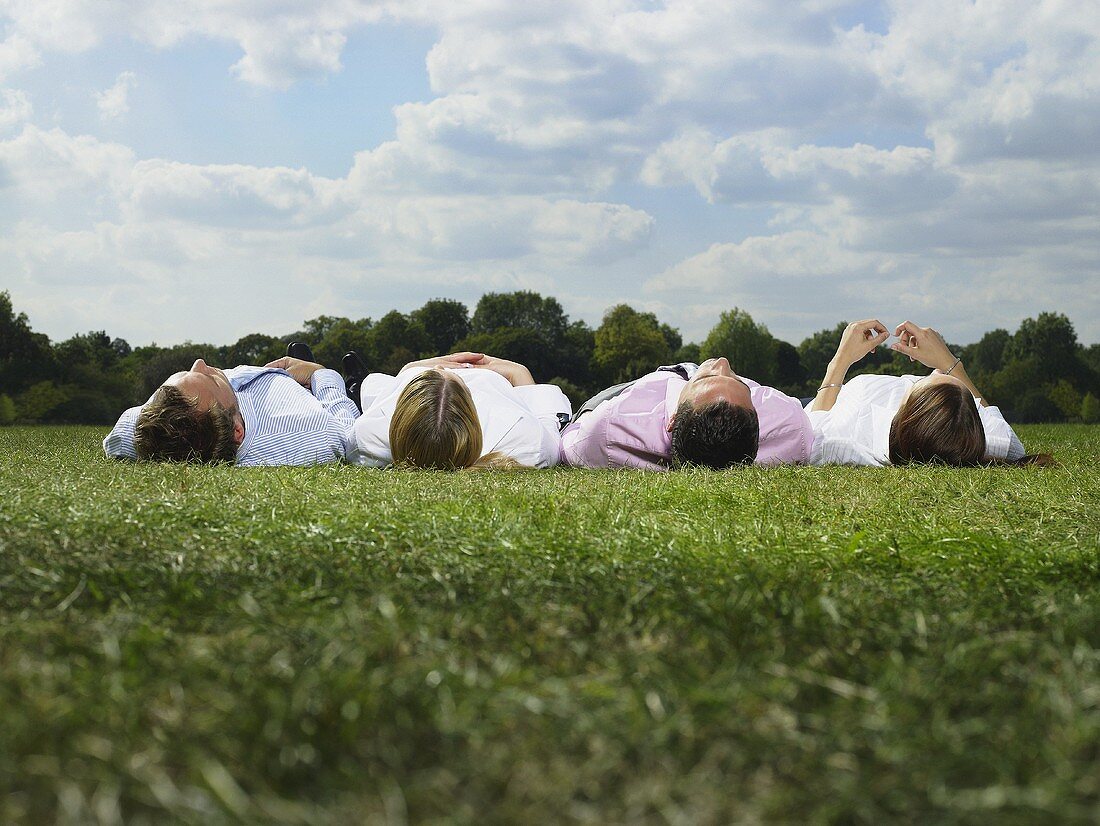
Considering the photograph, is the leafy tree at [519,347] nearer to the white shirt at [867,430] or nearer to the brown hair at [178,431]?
the white shirt at [867,430]

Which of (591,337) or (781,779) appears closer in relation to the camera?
(781,779)

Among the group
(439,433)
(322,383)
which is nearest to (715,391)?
(439,433)

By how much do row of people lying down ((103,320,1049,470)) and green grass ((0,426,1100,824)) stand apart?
110 inches

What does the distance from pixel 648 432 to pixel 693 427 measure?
552 mm

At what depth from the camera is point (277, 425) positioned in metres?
7.11

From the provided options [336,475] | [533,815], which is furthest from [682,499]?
[533,815]

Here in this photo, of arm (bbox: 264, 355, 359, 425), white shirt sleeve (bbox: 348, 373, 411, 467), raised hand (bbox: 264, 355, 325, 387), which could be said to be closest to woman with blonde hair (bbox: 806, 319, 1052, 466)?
white shirt sleeve (bbox: 348, 373, 411, 467)

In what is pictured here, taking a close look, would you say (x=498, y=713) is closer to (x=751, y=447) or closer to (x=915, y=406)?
(x=751, y=447)

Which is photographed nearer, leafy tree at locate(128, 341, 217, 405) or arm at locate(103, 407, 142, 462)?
arm at locate(103, 407, 142, 462)

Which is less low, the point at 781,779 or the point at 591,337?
the point at 591,337

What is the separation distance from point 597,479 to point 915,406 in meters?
3.02

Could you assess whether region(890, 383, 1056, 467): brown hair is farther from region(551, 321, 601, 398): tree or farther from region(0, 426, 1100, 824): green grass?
region(551, 321, 601, 398): tree

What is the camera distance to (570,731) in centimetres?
137

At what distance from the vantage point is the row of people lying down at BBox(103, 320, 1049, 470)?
6.27m
